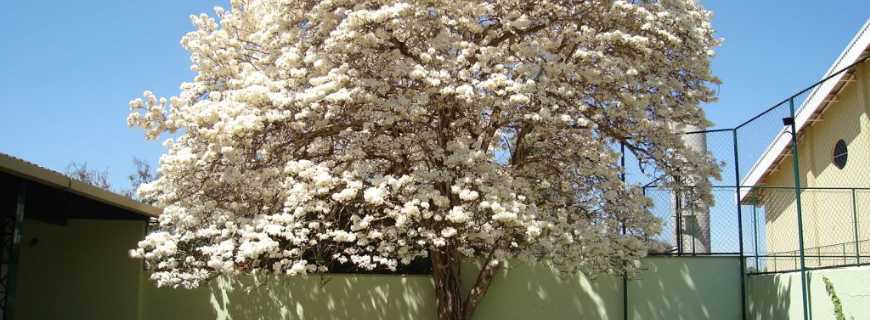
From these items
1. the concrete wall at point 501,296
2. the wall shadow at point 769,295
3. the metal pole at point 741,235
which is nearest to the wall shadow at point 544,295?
the concrete wall at point 501,296

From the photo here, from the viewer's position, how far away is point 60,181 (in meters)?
9.73

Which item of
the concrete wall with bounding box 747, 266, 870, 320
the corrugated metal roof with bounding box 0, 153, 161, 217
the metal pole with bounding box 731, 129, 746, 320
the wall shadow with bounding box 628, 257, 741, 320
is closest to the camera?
the corrugated metal roof with bounding box 0, 153, 161, 217

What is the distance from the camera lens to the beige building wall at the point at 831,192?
1499 cm

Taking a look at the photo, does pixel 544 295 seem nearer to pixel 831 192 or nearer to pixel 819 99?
pixel 831 192

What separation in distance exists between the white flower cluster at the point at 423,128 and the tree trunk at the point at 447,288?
1.65 feet

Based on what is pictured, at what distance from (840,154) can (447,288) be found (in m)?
9.18

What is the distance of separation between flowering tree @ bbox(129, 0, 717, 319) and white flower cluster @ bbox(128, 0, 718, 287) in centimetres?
3

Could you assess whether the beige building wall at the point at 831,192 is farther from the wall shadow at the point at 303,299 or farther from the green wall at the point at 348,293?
the wall shadow at the point at 303,299

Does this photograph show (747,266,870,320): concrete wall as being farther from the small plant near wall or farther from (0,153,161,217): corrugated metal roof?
(0,153,161,217): corrugated metal roof

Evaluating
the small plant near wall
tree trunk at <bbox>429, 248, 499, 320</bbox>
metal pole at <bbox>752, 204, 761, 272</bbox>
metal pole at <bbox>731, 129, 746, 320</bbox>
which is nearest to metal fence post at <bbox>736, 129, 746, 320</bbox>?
metal pole at <bbox>731, 129, 746, 320</bbox>

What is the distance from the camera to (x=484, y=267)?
39.1 ft

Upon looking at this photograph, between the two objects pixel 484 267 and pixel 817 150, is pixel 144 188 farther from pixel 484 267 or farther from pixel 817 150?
pixel 817 150

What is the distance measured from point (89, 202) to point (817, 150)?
1418 centimetres

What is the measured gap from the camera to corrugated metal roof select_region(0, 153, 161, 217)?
28.9ft
